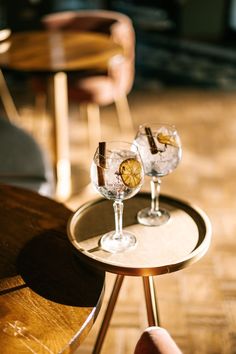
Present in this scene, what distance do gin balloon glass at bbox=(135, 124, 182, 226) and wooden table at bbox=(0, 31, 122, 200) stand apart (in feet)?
3.87

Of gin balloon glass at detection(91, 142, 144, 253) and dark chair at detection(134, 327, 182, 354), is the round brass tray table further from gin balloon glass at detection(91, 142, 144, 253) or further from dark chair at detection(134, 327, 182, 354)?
dark chair at detection(134, 327, 182, 354)

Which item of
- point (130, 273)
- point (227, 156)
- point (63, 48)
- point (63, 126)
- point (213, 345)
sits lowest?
point (227, 156)

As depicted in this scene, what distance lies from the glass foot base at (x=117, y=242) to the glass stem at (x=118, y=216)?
11 millimetres

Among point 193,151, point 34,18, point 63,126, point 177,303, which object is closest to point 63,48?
point 63,126

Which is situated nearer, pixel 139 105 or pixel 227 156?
pixel 227 156

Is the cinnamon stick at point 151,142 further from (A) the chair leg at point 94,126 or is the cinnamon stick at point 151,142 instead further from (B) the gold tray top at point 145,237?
(A) the chair leg at point 94,126

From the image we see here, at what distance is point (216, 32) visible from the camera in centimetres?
662

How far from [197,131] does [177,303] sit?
6.36ft

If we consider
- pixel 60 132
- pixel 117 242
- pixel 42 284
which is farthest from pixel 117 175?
pixel 60 132

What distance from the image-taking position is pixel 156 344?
83 centimetres

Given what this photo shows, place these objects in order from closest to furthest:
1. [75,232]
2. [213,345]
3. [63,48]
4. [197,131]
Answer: [75,232] → [213,345] → [63,48] → [197,131]

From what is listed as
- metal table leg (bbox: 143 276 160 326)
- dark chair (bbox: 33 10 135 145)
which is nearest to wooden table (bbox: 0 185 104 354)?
metal table leg (bbox: 143 276 160 326)

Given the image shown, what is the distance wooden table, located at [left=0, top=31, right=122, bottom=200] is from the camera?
7.72ft

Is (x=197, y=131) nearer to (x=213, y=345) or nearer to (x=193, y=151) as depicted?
(x=193, y=151)
